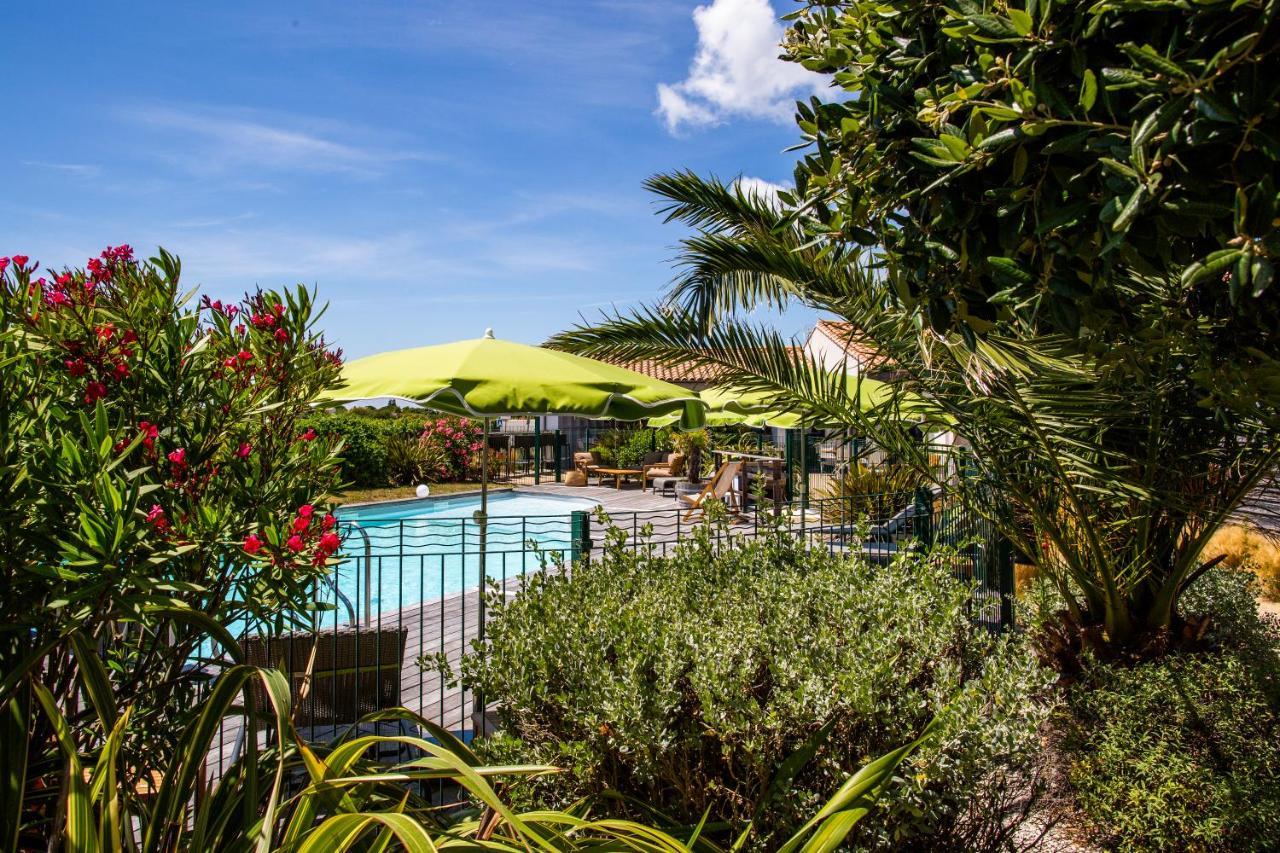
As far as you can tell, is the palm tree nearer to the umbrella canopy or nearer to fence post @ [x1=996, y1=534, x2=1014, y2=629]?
the umbrella canopy

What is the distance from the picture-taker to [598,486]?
78.1 feet

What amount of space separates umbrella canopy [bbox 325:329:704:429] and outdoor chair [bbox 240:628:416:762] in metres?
1.59

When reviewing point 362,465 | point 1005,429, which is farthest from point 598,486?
point 1005,429

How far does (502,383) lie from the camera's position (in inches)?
221

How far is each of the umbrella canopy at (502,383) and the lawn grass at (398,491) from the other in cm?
1309

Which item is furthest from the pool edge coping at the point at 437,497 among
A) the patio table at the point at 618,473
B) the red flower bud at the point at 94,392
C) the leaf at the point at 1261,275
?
the leaf at the point at 1261,275

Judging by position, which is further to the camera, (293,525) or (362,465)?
(362,465)

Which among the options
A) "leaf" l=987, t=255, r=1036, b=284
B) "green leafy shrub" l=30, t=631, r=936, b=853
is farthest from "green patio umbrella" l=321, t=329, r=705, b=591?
"leaf" l=987, t=255, r=1036, b=284

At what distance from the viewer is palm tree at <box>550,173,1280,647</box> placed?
4.22 m

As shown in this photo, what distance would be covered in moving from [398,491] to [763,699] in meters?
19.4

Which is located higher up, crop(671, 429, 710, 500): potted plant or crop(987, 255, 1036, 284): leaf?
crop(987, 255, 1036, 284): leaf

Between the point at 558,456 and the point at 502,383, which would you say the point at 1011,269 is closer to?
the point at 502,383

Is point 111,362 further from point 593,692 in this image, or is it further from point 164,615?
point 593,692

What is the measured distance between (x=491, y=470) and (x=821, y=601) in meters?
21.5
